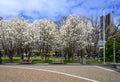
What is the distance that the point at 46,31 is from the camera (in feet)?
140

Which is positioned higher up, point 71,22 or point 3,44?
point 71,22

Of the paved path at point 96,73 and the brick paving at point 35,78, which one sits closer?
the brick paving at point 35,78

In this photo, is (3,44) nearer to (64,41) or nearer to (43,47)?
(43,47)

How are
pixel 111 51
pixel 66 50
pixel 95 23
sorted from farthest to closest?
pixel 95 23, pixel 66 50, pixel 111 51

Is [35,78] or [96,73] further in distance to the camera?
[96,73]

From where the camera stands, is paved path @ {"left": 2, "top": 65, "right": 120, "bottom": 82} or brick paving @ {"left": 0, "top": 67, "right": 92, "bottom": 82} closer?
brick paving @ {"left": 0, "top": 67, "right": 92, "bottom": 82}

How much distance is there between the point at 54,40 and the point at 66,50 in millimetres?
3310

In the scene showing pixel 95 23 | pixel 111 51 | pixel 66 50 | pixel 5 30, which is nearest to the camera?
pixel 111 51

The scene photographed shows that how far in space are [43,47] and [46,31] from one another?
9.69ft

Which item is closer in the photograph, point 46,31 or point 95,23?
point 46,31

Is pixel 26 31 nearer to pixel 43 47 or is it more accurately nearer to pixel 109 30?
pixel 43 47

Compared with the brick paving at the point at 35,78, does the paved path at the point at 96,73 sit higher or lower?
lower

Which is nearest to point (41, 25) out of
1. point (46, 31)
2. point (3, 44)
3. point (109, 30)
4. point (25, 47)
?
point (46, 31)

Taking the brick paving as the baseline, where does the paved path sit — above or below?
below
